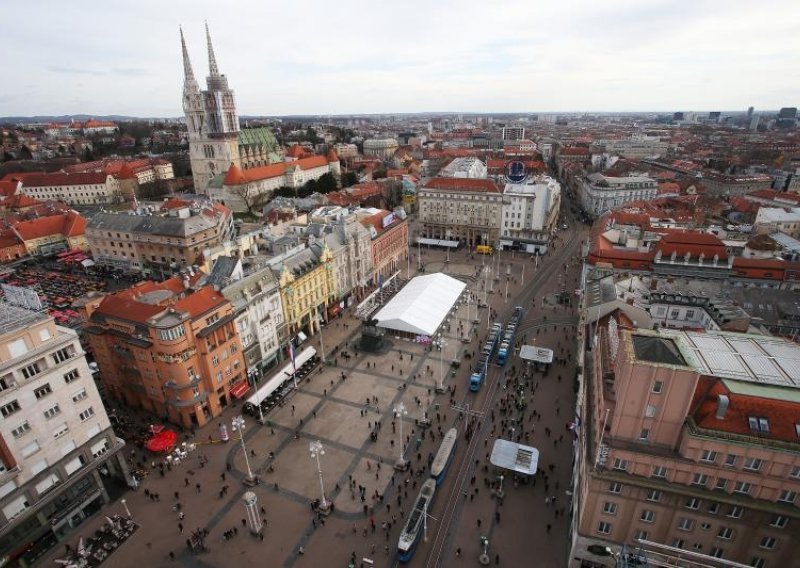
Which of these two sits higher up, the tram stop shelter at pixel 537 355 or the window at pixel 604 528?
the window at pixel 604 528

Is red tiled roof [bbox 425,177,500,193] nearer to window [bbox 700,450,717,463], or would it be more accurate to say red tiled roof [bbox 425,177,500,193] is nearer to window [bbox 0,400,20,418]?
window [bbox 700,450,717,463]

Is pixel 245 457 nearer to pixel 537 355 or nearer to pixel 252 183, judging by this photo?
pixel 537 355

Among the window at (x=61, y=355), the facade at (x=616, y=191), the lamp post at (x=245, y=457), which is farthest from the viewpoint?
the facade at (x=616, y=191)

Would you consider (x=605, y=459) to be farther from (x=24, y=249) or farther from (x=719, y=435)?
(x=24, y=249)

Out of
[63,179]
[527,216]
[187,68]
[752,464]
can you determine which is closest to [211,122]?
[187,68]

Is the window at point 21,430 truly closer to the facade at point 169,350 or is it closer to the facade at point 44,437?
the facade at point 44,437

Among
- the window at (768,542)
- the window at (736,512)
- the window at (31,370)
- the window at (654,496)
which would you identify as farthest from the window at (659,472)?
the window at (31,370)
